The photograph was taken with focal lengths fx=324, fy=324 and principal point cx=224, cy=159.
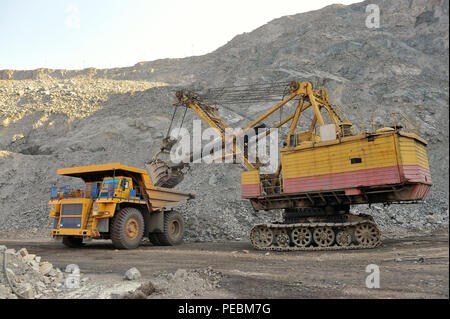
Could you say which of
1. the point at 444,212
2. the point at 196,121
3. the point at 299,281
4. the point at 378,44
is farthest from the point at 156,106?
the point at 299,281

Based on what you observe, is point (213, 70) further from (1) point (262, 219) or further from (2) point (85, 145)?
(1) point (262, 219)

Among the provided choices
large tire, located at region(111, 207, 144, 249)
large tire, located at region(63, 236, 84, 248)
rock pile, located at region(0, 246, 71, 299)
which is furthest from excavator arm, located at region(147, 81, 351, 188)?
rock pile, located at region(0, 246, 71, 299)

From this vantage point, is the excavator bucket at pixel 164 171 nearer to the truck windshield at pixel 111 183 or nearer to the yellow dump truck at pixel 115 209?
the yellow dump truck at pixel 115 209

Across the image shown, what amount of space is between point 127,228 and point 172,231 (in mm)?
2611

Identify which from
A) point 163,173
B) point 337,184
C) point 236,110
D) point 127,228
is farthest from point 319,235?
point 236,110

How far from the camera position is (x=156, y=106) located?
105ft

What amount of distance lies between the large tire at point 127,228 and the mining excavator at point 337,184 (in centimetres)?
434

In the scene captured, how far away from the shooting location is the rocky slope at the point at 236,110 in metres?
17.5

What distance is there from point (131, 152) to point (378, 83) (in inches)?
861

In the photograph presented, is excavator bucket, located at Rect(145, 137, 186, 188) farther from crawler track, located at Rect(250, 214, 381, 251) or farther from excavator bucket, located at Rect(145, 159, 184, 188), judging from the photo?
crawler track, located at Rect(250, 214, 381, 251)

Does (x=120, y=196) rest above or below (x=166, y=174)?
below

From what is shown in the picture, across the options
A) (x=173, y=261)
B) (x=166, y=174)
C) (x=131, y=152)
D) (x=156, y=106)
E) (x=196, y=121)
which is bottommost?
(x=173, y=261)

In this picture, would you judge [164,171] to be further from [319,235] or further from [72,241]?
[319,235]

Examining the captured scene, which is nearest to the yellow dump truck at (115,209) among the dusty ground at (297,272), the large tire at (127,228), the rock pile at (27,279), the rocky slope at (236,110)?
the large tire at (127,228)
